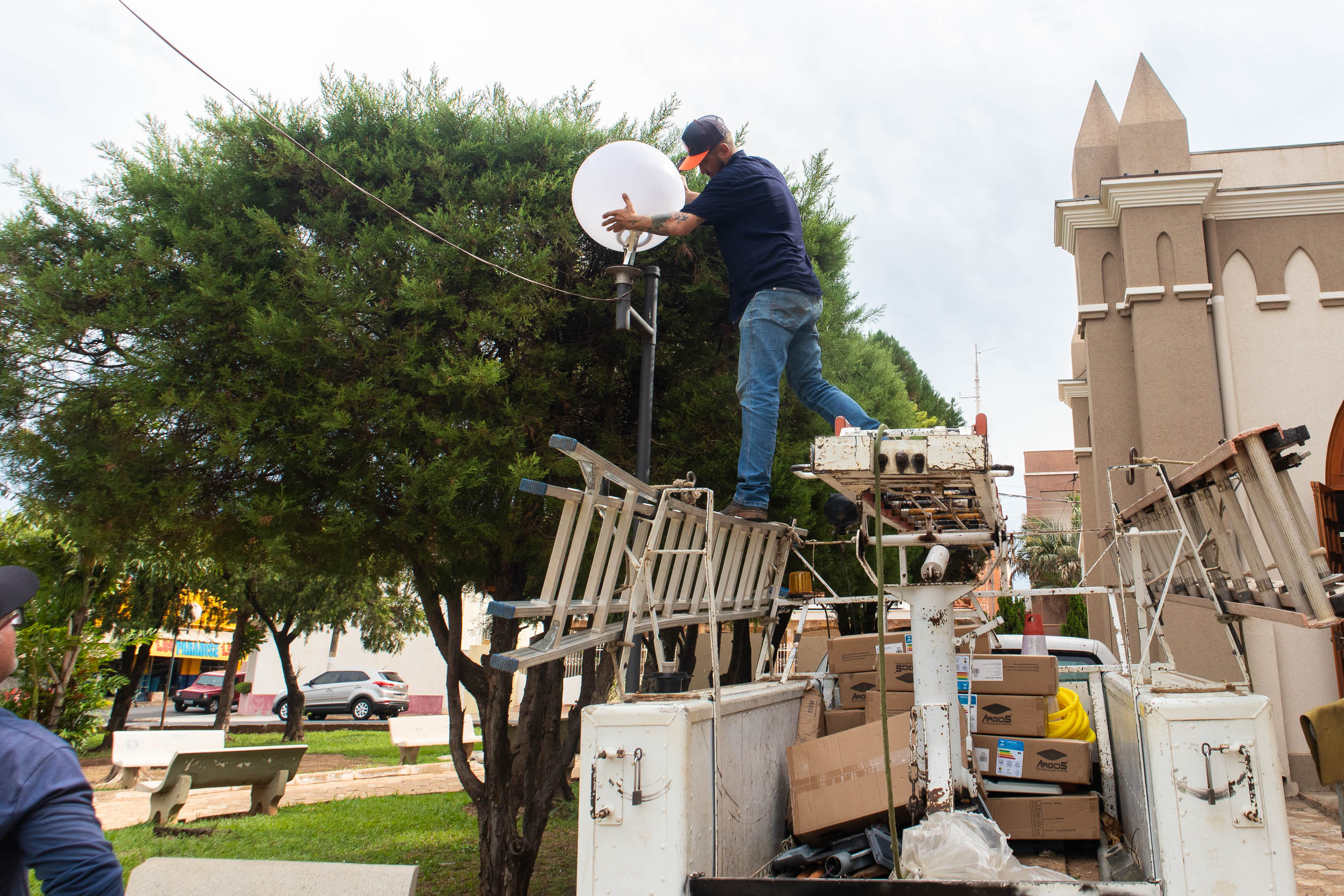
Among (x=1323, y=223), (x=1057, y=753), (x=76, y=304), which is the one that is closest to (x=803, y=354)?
(x=1057, y=753)

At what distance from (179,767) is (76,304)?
724 cm

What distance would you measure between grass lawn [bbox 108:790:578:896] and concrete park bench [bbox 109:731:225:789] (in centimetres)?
182

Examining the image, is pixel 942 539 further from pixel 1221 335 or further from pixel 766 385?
pixel 1221 335

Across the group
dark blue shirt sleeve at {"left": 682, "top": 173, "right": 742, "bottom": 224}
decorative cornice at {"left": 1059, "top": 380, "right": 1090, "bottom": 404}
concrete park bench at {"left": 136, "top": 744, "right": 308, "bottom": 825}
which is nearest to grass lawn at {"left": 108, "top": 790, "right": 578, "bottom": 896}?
concrete park bench at {"left": 136, "top": 744, "right": 308, "bottom": 825}

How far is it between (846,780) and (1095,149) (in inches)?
403

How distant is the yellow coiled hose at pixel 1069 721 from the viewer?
4.40 m

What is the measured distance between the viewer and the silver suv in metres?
31.6

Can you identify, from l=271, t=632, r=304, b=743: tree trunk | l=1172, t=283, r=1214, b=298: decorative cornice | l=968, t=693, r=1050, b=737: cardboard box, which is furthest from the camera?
l=271, t=632, r=304, b=743: tree trunk

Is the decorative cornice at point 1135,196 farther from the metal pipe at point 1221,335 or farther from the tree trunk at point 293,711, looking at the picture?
the tree trunk at point 293,711

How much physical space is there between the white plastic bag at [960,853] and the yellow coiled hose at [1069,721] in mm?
1301

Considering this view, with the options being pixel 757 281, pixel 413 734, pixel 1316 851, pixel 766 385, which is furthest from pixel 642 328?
pixel 413 734

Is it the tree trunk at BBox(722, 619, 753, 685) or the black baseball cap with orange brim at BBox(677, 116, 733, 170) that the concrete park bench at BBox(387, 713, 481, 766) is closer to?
the tree trunk at BBox(722, 619, 753, 685)

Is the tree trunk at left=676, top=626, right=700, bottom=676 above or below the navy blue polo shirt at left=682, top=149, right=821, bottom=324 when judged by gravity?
below

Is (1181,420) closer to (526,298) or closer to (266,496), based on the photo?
(526,298)
